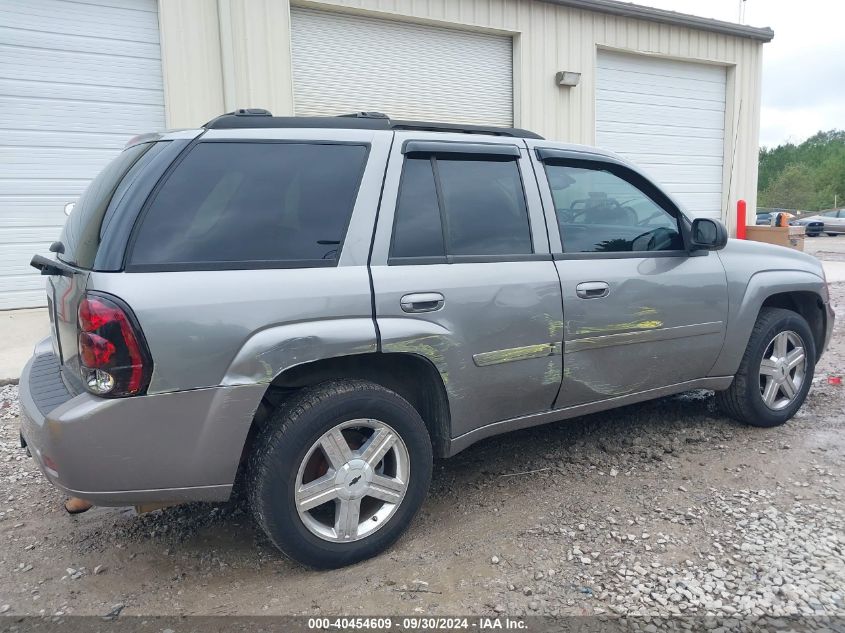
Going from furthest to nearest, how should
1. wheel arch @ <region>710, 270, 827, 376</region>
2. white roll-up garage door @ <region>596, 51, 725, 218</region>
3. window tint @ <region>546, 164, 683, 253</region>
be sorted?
1. white roll-up garage door @ <region>596, 51, 725, 218</region>
2. wheel arch @ <region>710, 270, 827, 376</region>
3. window tint @ <region>546, 164, 683, 253</region>

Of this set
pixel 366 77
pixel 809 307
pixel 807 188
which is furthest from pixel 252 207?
pixel 807 188

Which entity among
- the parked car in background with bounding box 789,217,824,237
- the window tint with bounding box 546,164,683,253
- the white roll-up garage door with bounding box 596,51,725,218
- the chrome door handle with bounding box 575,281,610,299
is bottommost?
the parked car in background with bounding box 789,217,824,237

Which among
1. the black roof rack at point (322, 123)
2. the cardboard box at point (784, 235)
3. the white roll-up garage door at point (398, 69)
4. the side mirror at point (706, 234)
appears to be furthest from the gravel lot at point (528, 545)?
the cardboard box at point (784, 235)

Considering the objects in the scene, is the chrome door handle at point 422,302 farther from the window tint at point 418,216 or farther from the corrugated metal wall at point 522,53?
the corrugated metal wall at point 522,53

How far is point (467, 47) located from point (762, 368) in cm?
739

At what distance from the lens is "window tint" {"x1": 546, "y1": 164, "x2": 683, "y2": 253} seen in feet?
11.5

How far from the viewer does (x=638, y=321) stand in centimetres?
358

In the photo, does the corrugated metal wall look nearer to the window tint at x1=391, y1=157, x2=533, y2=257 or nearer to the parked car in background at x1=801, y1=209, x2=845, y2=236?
the window tint at x1=391, y1=157, x2=533, y2=257

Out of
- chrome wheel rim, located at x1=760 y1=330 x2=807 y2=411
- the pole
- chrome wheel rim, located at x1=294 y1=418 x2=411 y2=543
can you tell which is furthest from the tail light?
the pole

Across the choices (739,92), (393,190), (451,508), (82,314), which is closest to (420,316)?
(393,190)

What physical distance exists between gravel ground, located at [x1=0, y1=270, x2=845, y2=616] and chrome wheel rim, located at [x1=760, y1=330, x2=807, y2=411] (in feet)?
1.03

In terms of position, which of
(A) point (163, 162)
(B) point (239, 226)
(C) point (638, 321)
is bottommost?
(C) point (638, 321)

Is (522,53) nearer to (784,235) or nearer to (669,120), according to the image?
(669,120)

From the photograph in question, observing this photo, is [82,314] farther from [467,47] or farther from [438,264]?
[467,47]
